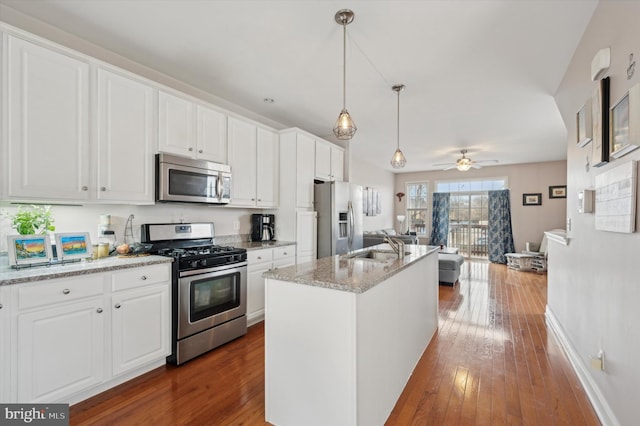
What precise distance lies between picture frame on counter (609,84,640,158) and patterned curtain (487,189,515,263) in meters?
7.04

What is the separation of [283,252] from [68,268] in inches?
83.0

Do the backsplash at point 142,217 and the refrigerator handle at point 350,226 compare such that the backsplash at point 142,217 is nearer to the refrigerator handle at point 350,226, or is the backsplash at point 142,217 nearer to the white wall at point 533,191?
the refrigerator handle at point 350,226

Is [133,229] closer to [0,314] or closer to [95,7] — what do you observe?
[0,314]

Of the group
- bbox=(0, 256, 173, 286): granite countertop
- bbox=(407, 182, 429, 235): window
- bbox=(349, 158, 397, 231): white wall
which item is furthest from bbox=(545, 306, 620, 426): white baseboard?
bbox=(407, 182, 429, 235): window

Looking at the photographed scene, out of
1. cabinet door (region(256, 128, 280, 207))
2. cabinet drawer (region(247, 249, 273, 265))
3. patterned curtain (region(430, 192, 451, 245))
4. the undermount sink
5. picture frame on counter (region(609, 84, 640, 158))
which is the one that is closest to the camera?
picture frame on counter (region(609, 84, 640, 158))

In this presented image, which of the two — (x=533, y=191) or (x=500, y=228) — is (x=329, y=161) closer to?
(x=500, y=228)

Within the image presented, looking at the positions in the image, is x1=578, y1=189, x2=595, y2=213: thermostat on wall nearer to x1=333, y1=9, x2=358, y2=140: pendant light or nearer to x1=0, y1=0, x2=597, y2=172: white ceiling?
x1=0, y1=0, x2=597, y2=172: white ceiling

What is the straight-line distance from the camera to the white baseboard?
5.86 ft

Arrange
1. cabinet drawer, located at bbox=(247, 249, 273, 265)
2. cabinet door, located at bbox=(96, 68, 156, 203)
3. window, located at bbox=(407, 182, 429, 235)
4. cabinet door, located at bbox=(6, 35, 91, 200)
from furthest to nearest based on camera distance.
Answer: window, located at bbox=(407, 182, 429, 235) < cabinet drawer, located at bbox=(247, 249, 273, 265) < cabinet door, located at bbox=(96, 68, 156, 203) < cabinet door, located at bbox=(6, 35, 91, 200)

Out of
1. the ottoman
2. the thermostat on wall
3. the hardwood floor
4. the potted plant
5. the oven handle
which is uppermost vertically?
the thermostat on wall

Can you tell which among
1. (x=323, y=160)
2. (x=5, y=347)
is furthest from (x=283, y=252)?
(x=5, y=347)

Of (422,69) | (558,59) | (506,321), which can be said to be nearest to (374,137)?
(422,69)

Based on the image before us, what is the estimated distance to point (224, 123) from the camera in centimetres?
326

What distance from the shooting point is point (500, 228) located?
7973 mm
